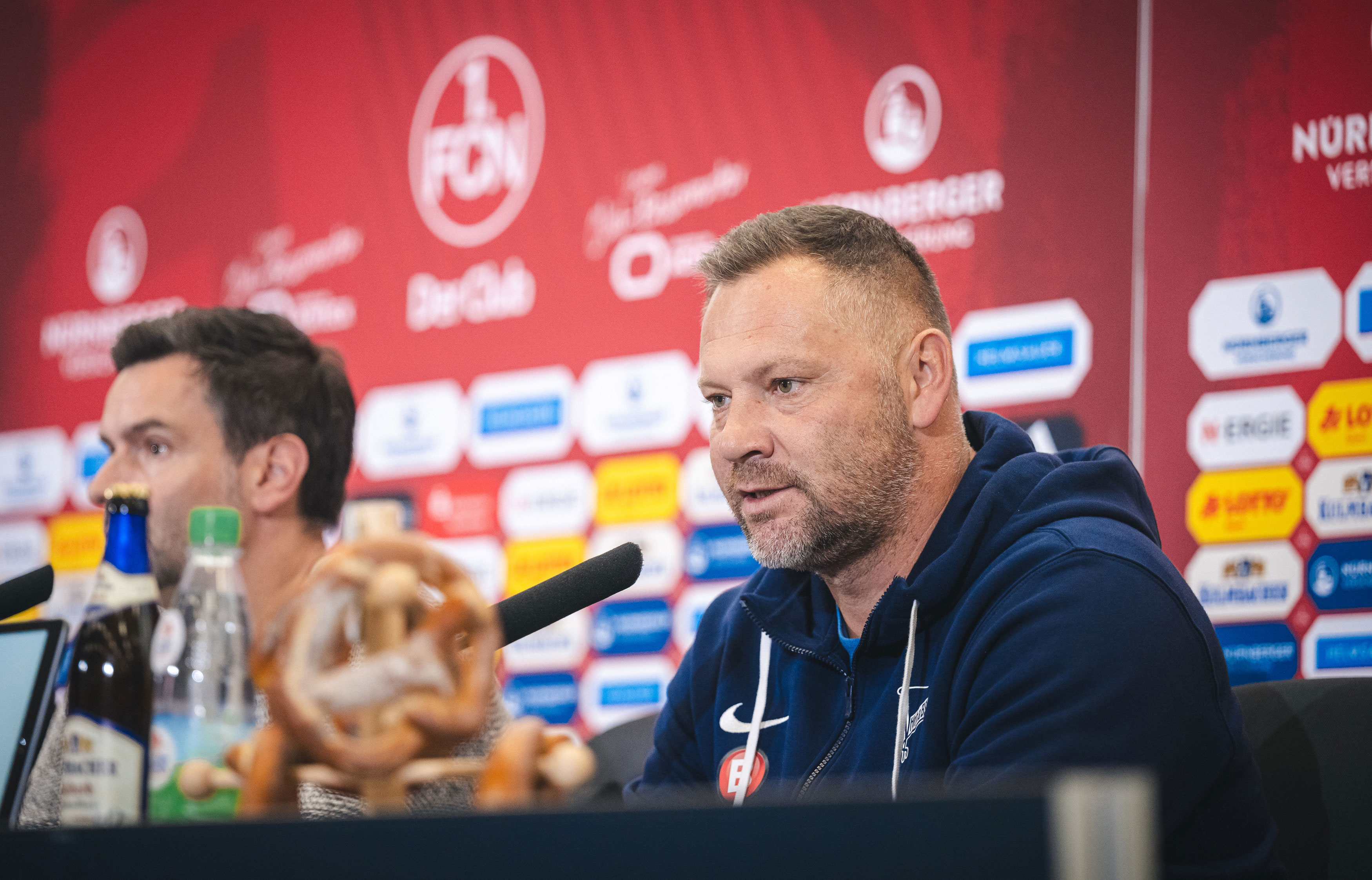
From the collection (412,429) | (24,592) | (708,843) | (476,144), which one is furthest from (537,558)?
(708,843)

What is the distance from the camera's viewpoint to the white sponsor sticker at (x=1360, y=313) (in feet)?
6.42

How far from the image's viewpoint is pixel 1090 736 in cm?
95

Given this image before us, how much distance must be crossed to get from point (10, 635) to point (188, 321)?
0.95 m

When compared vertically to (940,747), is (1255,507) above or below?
above

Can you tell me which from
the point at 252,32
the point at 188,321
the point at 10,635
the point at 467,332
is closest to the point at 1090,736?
the point at 10,635

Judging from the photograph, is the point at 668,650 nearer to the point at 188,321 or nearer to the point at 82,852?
the point at 188,321

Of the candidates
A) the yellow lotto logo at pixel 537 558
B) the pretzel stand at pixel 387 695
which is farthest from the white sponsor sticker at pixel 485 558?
the pretzel stand at pixel 387 695

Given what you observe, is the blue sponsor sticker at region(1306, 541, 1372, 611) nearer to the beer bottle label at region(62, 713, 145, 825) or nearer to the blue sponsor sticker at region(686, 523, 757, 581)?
the blue sponsor sticker at region(686, 523, 757, 581)

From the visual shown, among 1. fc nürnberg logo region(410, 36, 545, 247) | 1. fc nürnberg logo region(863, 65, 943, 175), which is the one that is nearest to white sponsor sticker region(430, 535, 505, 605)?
1. fc nürnberg logo region(410, 36, 545, 247)

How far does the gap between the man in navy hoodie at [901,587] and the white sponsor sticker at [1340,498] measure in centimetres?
83

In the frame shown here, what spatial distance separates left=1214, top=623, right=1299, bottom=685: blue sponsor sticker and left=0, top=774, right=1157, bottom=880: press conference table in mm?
1775

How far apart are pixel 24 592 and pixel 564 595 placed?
1.37 ft

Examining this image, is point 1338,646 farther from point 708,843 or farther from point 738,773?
point 708,843

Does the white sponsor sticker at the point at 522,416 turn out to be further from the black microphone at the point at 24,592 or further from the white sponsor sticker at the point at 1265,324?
the black microphone at the point at 24,592
